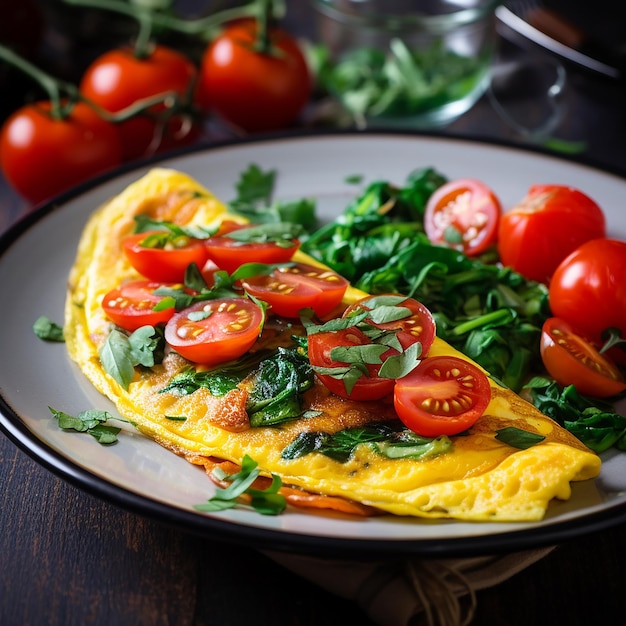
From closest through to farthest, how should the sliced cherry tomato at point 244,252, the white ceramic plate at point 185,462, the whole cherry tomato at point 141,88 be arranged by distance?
the white ceramic plate at point 185,462, the sliced cherry tomato at point 244,252, the whole cherry tomato at point 141,88

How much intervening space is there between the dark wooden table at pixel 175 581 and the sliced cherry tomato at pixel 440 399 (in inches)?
24.2

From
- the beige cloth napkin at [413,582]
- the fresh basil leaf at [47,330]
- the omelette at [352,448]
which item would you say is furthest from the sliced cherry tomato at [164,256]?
the beige cloth napkin at [413,582]

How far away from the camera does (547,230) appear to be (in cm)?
438

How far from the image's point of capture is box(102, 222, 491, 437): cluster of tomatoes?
3.19 meters

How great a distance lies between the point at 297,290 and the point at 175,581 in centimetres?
130

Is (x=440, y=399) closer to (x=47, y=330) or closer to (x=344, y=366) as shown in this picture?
(x=344, y=366)

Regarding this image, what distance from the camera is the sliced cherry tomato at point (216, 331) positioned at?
3.51 m

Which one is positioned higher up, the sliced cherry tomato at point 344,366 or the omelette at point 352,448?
the sliced cherry tomato at point 344,366

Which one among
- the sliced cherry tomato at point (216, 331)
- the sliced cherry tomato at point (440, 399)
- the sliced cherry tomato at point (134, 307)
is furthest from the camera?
the sliced cherry tomato at point (134, 307)

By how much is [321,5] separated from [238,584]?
4.60 metres

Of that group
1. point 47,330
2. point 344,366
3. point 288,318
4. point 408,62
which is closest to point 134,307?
point 47,330

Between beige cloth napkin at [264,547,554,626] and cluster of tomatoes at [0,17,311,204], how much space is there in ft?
11.2

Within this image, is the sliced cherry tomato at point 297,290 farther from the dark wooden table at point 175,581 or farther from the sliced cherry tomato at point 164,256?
the dark wooden table at point 175,581

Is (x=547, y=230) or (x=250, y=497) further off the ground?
(x=547, y=230)
